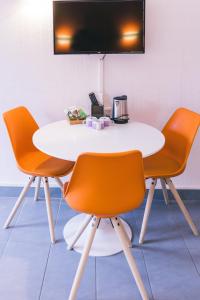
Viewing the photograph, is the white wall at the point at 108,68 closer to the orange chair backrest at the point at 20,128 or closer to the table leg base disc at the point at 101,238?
the orange chair backrest at the point at 20,128

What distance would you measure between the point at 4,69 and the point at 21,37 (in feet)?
0.95

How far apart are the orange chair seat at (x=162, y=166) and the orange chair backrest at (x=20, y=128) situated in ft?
2.97

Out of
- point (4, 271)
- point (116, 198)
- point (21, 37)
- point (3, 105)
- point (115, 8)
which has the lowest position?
point (4, 271)

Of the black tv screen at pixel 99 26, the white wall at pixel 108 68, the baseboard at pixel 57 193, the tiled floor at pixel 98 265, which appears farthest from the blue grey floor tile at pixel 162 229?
the black tv screen at pixel 99 26

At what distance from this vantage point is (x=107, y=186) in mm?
1740

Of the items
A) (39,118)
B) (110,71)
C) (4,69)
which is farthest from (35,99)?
(110,71)

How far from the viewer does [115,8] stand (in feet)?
8.44

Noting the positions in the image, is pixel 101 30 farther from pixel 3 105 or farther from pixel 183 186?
pixel 183 186

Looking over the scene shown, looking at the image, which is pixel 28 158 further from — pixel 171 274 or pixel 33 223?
pixel 171 274

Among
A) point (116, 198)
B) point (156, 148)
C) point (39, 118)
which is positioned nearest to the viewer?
point (116, 198)

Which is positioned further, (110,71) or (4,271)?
(110,71)

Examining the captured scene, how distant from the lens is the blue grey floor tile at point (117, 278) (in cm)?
199

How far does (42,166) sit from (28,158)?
0.64 ft

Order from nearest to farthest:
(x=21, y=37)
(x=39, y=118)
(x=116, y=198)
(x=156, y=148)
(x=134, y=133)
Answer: (x=116, y=198) < (x=156, y=148) < (x=134, y=133) < (x=21, y=37) < (x=39, y=118)
